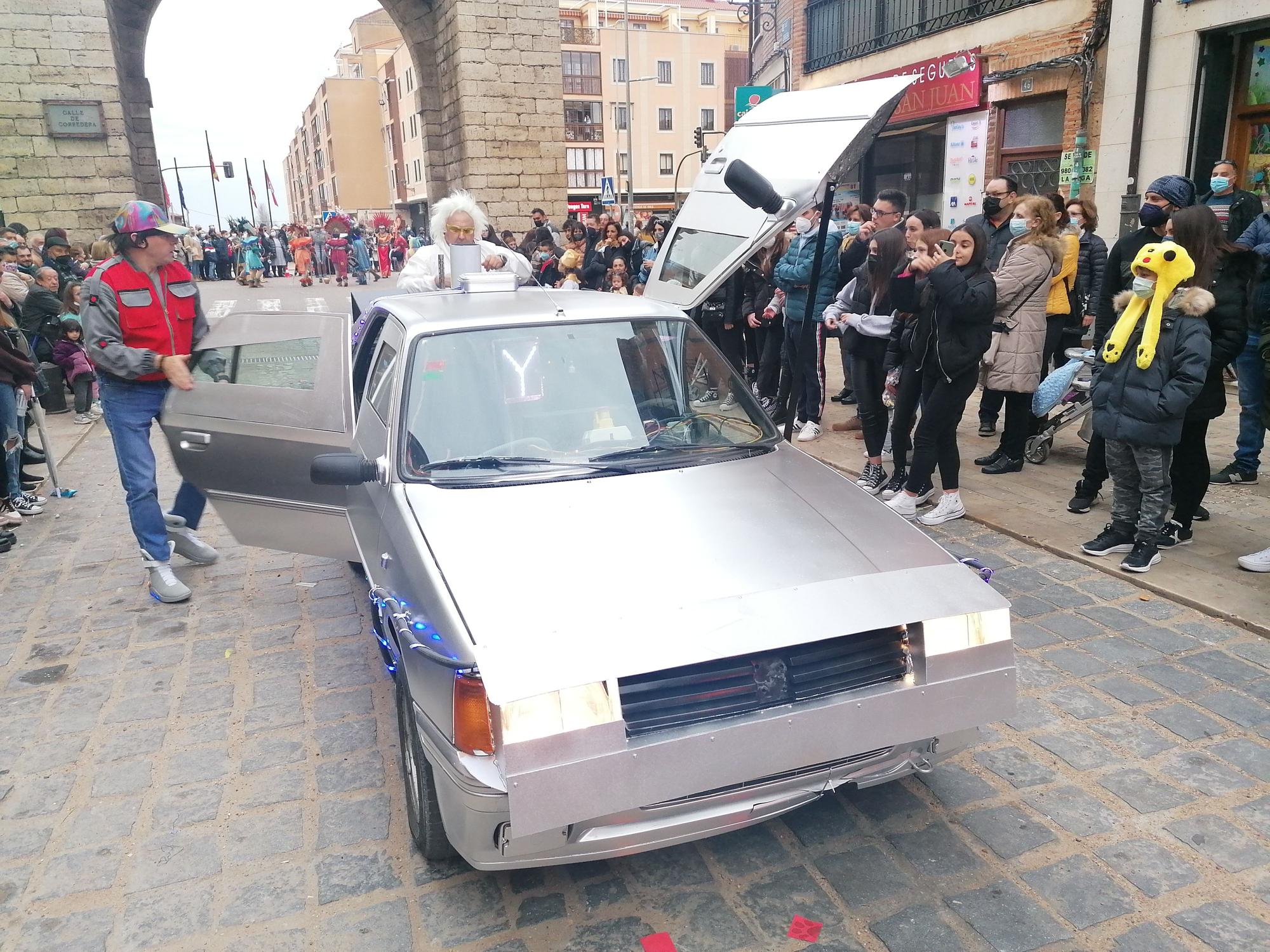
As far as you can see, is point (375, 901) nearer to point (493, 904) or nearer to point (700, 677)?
point (493, 904)

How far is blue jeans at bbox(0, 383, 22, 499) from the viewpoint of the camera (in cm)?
623

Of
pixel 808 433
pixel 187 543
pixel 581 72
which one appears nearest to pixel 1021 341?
pixel 808 433

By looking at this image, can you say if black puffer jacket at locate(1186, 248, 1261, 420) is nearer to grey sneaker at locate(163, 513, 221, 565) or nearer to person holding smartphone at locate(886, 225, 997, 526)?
person holding smartphone at locate(886, 225, 997, 526)

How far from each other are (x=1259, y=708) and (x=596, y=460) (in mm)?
2932

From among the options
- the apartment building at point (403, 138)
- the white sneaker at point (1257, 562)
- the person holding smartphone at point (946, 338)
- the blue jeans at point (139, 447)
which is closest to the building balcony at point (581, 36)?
the apartment building at point (403, 138)

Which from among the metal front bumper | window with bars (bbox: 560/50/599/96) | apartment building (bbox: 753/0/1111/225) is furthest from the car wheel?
window with bars (bbox: 560/50/599/96)

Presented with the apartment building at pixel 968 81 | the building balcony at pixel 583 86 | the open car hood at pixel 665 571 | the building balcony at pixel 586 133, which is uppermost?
the building balcony at pixel 583 86

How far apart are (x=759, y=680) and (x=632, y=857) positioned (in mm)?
880

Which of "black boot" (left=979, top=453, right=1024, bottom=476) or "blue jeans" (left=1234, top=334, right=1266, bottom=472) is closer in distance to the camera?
"blue jeans" (left=1234, top=334, right=1266, bottom=472)

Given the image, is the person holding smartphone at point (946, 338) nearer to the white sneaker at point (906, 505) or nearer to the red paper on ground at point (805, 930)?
the white sneaker at point (906, 505)

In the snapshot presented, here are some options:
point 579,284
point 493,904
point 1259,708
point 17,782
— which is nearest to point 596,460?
point 493,904

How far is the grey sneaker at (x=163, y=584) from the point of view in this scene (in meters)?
5.08

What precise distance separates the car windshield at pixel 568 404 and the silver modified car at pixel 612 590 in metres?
0.01

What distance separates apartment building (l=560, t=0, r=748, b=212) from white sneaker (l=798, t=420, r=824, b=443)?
59.2 metres
